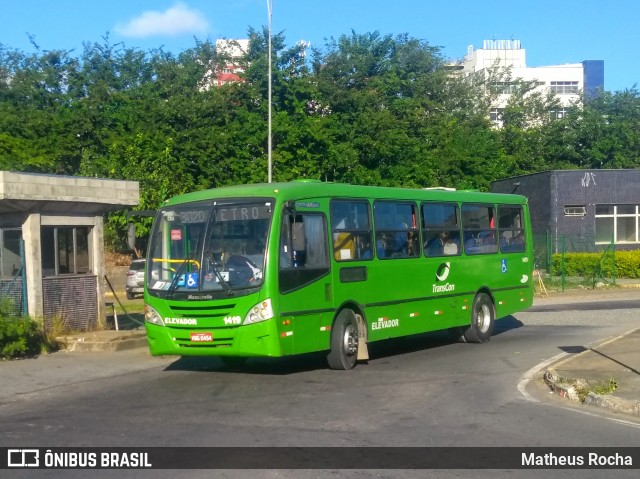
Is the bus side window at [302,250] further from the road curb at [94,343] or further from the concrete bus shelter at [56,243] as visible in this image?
the concrete bus shelter at [56,243]

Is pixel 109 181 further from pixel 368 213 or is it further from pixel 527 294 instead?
pixel 527 294

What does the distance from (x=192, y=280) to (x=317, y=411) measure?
3.41 meters

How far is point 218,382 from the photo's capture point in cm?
1311

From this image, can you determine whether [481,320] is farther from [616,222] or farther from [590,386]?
[616,222]

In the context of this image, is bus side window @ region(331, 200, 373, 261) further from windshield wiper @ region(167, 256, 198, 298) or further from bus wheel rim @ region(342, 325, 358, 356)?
windshield wiper @ region(167, 256, 198, 298)

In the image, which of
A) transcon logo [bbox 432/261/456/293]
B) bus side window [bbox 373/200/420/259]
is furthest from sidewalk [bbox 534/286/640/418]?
bus side window [bbox 373/200/420/259]

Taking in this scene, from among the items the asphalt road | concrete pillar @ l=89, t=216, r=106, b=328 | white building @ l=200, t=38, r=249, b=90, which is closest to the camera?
the asphalt road

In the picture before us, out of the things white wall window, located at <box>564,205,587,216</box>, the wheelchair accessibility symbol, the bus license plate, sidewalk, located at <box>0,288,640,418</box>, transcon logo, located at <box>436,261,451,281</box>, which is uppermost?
Answer: white wall window, located at <box>564,205,587,216</box>

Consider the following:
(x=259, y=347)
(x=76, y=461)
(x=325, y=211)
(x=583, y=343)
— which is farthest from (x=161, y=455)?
(x=583, y=343)

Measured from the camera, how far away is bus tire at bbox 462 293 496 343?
18.2 m

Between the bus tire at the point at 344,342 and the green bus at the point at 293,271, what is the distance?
0.02 m

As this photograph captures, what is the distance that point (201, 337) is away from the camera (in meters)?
13.0

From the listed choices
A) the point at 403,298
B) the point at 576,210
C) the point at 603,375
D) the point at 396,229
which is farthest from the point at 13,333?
the point at 576,210

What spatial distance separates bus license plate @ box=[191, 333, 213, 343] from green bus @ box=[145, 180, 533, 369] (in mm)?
15
